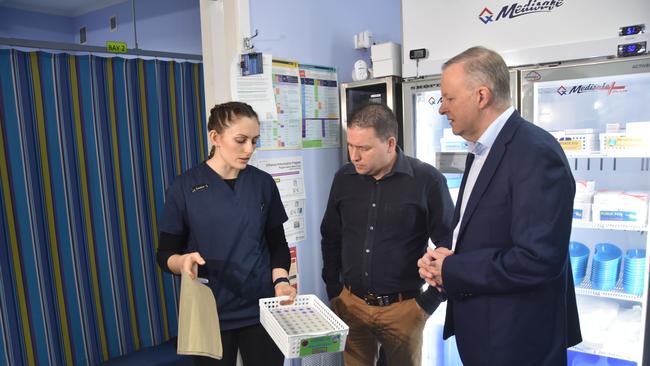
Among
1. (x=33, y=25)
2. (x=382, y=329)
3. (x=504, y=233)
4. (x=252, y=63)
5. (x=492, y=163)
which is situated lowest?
(x=382, y=329)

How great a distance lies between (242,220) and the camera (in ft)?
5.92

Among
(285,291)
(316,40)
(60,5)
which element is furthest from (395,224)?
(60,5)

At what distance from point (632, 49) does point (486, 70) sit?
88 cm

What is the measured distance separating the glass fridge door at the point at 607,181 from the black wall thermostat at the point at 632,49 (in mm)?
31

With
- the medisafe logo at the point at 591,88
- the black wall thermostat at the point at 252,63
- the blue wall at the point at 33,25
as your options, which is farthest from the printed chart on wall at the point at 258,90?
the blue wall at the point at 33,25

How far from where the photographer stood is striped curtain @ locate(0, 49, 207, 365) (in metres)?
2.84

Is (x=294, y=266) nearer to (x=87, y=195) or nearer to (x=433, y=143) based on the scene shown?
(x=433, y=143)

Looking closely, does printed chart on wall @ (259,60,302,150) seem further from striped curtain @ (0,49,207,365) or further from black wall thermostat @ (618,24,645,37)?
black wall thermostat @ (618,24,645,37)

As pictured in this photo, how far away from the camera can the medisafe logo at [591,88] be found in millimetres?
2113

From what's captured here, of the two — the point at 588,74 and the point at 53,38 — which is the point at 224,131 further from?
the point at 53,38

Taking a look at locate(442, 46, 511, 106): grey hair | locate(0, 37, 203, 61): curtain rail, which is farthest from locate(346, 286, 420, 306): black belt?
locate(0, 37, 203, 61): curtain rail

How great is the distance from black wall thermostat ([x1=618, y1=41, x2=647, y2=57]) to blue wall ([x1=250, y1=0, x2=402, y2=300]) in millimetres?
1372

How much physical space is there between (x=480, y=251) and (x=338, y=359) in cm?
177

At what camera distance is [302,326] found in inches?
63.1
